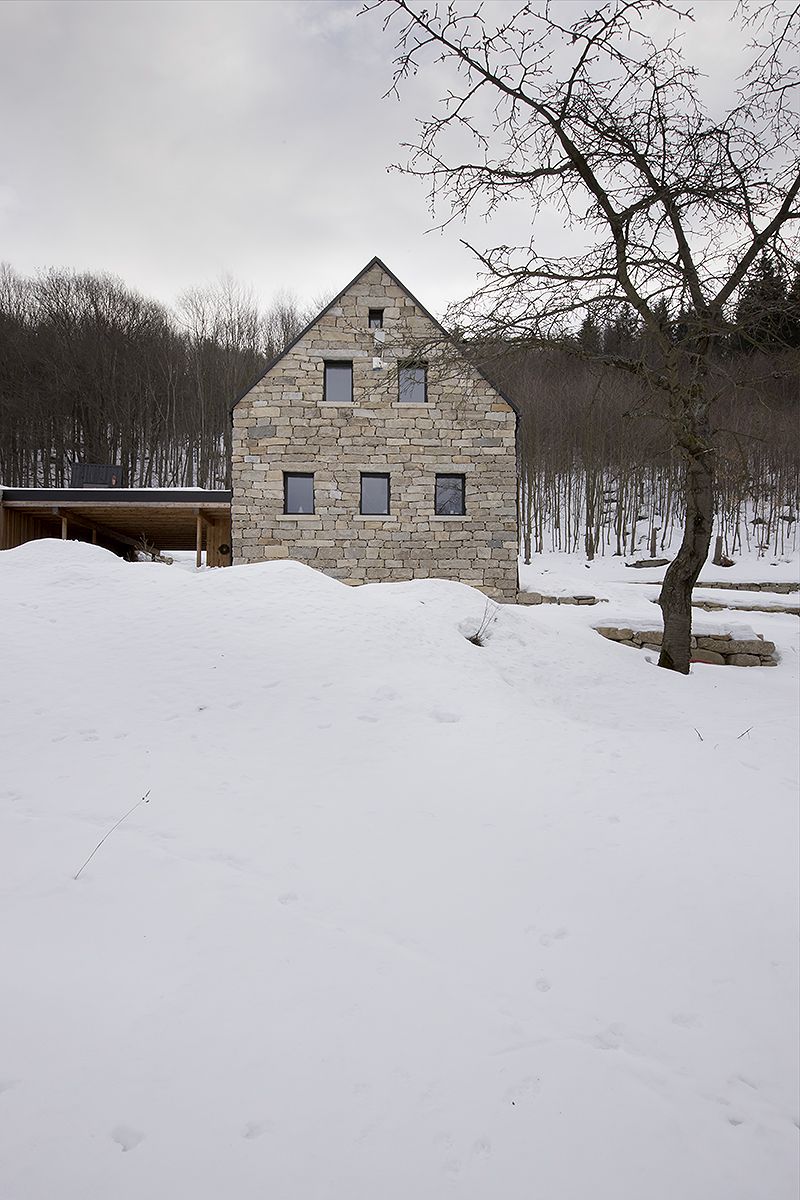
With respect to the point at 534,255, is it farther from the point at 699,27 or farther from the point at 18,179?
the point at 18,179

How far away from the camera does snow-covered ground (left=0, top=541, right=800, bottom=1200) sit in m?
1.83

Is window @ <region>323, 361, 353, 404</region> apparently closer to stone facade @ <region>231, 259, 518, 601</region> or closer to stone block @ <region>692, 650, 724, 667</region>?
stone facade @ <region>231, 259, 518, 601</region>

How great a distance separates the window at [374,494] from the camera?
46.9 feet

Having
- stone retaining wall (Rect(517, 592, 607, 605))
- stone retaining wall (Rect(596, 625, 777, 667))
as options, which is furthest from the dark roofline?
stone retaining wall (Rect(596, 625, 777, 667))

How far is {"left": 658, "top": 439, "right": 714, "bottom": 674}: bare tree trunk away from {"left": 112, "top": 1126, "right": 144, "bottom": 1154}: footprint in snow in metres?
7.44

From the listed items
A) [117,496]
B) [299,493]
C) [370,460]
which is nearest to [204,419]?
[117,496]

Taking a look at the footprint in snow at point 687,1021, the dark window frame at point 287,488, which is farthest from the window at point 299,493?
the footprint in snow at point 687,1021

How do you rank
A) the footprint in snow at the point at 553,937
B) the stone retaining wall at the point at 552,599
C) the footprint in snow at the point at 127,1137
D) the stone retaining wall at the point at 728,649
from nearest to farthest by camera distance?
the footprint in snow at the point at 127,1137, the footprint in snow at the point at 553,937, the stone retaining wall at the point at 728,649, the stone retaining wall at the point at 552,599

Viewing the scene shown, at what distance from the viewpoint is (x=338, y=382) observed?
14422 mm

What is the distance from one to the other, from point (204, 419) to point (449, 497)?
23.5 metres

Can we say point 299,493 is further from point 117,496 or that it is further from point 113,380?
point 113,380

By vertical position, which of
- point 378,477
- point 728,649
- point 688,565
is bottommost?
point 728,649

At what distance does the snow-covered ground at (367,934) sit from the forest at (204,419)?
23349 mm

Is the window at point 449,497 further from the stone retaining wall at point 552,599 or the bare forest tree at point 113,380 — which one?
the bare forest tree at point 113,380
